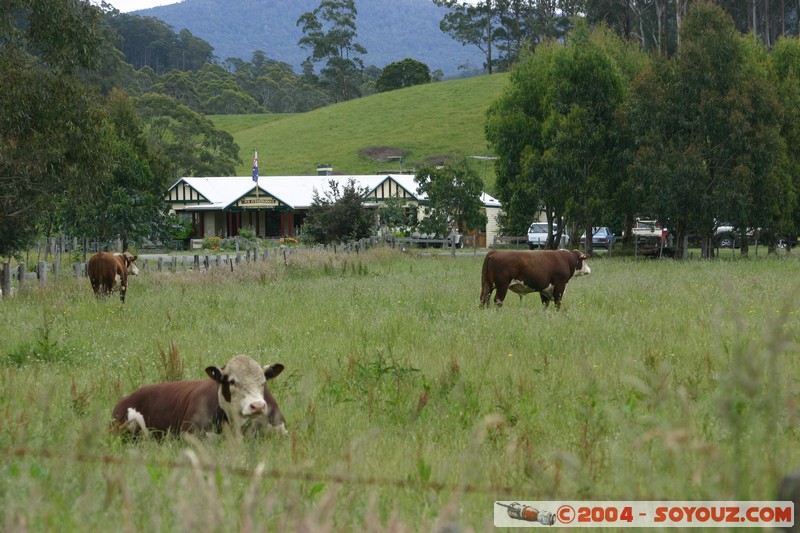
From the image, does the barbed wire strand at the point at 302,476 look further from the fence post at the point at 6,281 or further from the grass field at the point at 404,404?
the fence post at the point at 6,281

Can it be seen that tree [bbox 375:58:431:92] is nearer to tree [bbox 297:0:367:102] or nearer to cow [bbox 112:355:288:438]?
tree [bbox 297:0:367:102]

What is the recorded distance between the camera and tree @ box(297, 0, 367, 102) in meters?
131

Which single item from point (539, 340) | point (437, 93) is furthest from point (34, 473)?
point (437, 93)

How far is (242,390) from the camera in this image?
23.0ft

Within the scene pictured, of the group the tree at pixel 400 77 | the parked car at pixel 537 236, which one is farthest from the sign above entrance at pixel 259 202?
the tree at pixel 400 77

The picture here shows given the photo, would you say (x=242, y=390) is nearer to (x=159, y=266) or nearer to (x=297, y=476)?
(x=297, y=476)

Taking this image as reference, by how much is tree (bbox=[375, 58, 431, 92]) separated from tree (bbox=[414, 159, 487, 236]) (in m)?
78.3

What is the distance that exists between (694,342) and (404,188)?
52488 mm

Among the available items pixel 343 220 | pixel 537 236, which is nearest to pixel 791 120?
pixel 537 236

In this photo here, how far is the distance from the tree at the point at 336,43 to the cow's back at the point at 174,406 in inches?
4861

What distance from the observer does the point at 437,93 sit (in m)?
114

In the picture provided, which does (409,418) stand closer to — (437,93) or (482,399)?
(482,399)

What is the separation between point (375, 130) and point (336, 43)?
33143 mm

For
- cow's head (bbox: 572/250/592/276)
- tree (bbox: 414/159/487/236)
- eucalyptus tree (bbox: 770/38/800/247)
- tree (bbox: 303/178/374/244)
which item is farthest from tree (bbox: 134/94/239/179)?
cow's head (bbox: 572/250/592/276)
